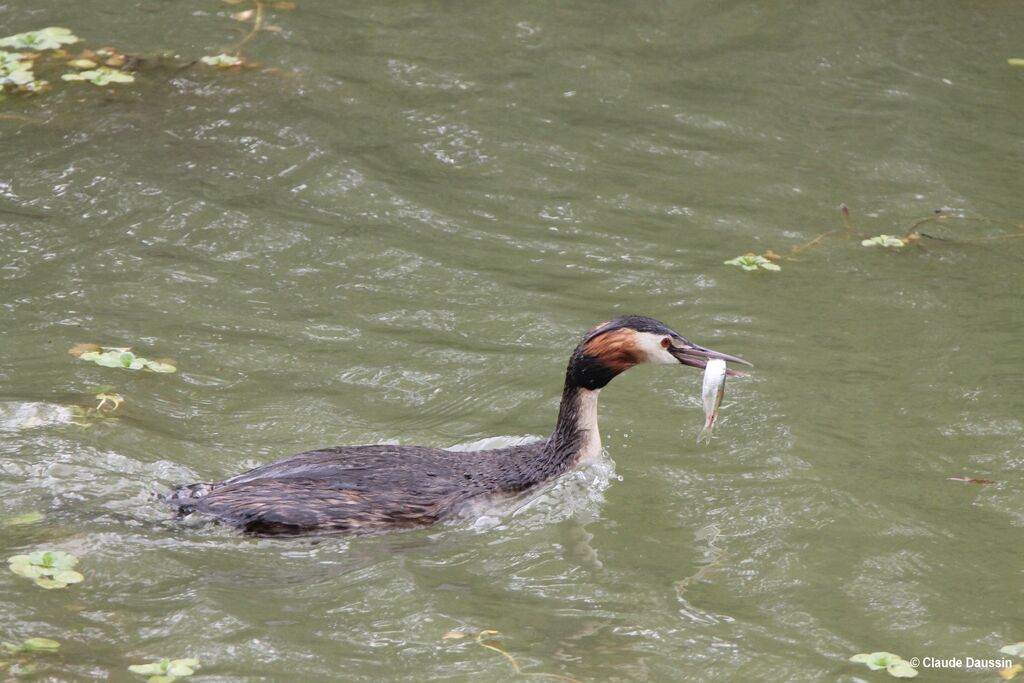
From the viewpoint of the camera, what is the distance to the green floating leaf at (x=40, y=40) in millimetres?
10992

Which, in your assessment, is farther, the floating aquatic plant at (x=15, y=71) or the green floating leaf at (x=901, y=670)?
the floating aquatic plant at (x=15, y=71)

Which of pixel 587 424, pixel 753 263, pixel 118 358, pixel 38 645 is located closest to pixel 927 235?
pixel 753 263

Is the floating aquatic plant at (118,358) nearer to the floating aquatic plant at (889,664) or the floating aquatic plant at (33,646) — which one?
the floating aquatic plant at (33,646)

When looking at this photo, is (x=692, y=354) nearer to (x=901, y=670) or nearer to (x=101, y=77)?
(x=901, y=670)

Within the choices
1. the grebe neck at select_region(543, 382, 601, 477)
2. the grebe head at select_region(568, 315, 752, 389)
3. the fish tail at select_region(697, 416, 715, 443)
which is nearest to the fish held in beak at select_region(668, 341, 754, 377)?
the grebe head at select_region(568, 315, 752, 389)

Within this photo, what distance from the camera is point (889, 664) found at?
5250 mm

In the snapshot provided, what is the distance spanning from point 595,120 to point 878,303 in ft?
10.2

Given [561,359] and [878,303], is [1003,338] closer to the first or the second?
[878,303]

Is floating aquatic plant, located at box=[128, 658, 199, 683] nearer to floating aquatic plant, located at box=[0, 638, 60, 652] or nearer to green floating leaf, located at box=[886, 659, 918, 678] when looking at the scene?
floating aquatic plant, located at box=[0, 638, 60, 652]

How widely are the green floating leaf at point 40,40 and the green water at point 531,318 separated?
1.54 feet

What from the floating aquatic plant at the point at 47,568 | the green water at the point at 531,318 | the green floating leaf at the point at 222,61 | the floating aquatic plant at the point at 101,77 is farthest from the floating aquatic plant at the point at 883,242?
the floating aquatic plant at the point at 101,77

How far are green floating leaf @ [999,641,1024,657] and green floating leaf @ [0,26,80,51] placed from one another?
8.58 metres

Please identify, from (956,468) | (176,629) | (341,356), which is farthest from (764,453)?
(176,629)

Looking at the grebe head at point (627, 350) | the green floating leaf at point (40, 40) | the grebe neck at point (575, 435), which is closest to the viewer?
the grebe head at point (627, 350)
